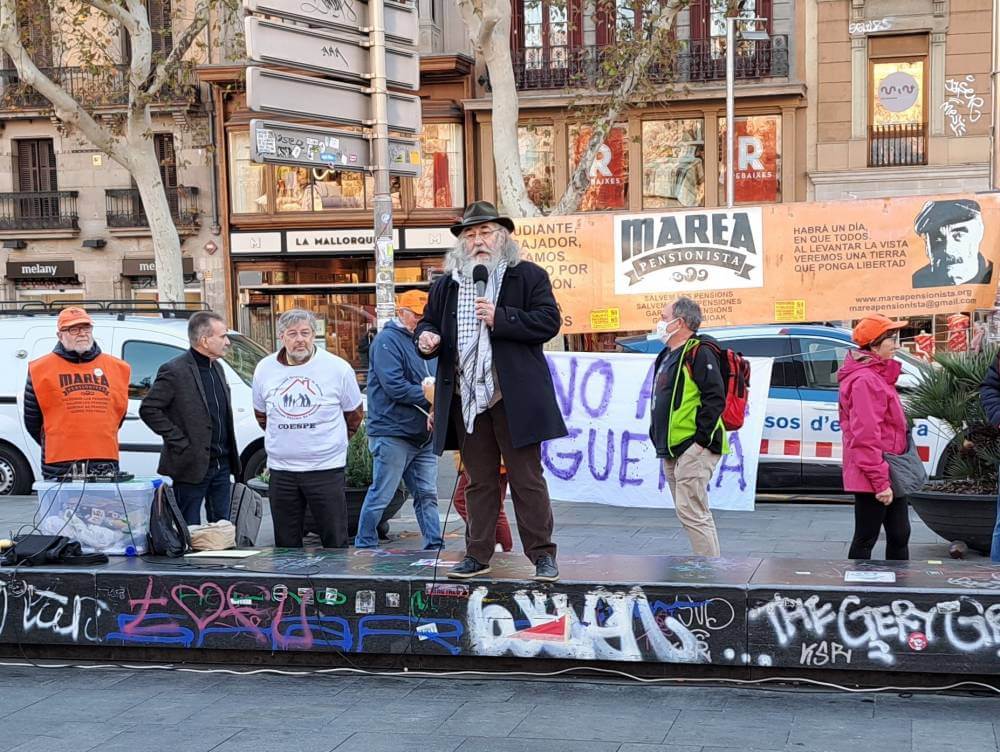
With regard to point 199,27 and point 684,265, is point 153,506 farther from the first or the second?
point 199,27

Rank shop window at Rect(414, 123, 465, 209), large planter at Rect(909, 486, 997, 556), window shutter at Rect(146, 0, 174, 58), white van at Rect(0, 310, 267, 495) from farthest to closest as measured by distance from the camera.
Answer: window shutter at Rect(146, 0, 174, 58) < shop window at Rect(414, 123, 465, 209) < white van at Rect(0, 310, 267, 495) < large planter at Rect(909, 486, 997, 556)

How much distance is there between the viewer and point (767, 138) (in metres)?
26.8

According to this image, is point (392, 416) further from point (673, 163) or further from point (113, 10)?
point (673, 163)

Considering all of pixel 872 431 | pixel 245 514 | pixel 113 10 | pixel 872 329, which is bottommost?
pixel 245 514

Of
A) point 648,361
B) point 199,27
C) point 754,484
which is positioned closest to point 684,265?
point 648,361

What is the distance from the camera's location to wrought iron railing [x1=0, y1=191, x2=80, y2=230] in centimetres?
2936

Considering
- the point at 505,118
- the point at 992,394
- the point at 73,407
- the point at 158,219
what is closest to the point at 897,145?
the point at 505,118

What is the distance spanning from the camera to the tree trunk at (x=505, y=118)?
58.0 feet

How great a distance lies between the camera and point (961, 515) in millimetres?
8258

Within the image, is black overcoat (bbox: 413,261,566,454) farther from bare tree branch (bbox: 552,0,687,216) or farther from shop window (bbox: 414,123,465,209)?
shop window (bbox: 414,123,465,209)

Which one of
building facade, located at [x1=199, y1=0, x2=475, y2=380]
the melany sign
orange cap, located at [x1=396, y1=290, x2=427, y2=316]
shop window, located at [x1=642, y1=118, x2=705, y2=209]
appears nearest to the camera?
orange cap, located at [x1=396, y1=290, x2=427, y2=316]

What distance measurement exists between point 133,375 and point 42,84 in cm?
848

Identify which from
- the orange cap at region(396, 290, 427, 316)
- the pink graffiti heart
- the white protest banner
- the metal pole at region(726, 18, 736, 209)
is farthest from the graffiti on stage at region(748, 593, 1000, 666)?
the metal pole at region(726, 18, 736, 209)

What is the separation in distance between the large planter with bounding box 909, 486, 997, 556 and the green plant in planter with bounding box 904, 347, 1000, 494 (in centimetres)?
23
